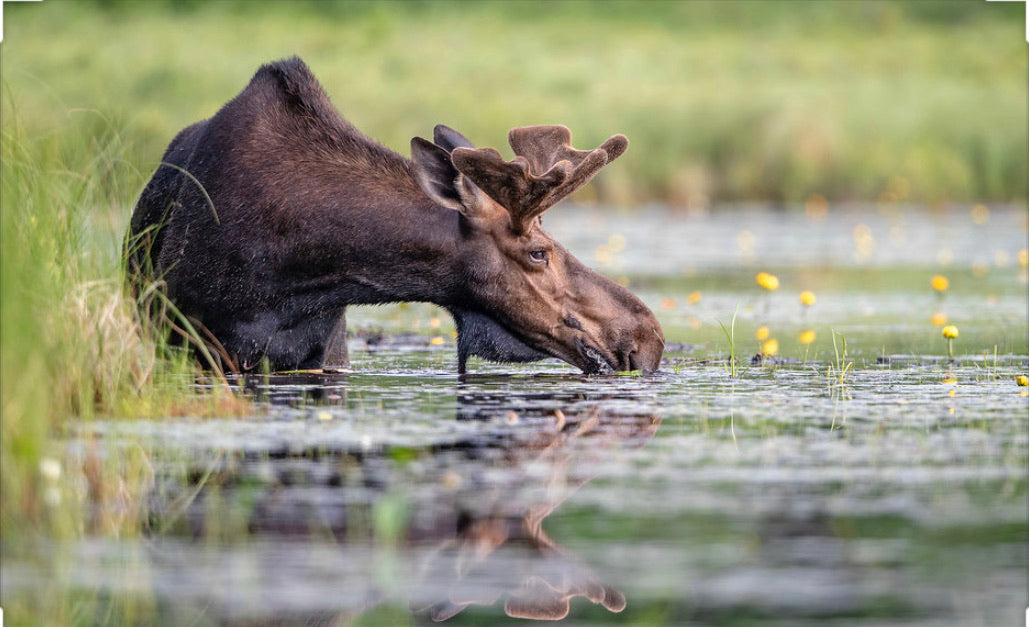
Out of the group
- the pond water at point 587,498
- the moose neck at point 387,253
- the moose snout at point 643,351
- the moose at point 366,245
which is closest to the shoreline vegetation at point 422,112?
the pond water at point 587,498

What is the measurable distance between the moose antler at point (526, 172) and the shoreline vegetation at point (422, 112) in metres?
1.72

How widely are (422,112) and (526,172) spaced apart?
60.5 feet

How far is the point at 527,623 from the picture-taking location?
436cm

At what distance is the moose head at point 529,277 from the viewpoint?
8352 mm

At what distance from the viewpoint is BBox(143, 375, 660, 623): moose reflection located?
4.61m

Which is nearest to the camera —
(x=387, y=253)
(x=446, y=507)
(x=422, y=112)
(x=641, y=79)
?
(x=446, y=507)

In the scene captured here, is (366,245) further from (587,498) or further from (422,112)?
(422,112)

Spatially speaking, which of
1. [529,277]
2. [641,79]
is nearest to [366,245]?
[529,277]

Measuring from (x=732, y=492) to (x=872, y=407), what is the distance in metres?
2.22

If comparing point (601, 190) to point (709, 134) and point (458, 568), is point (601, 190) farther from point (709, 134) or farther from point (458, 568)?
point (458, 568)

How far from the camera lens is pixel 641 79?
119 feet

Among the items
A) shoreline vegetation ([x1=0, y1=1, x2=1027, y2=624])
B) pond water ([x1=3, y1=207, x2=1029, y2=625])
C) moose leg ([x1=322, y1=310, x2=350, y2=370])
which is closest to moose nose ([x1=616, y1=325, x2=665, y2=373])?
pond water ([x1=3, y1=207, x2=1029, y2=625])

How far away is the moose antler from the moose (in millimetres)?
11

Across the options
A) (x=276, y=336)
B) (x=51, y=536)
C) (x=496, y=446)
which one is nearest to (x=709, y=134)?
(x=276, y=336)
